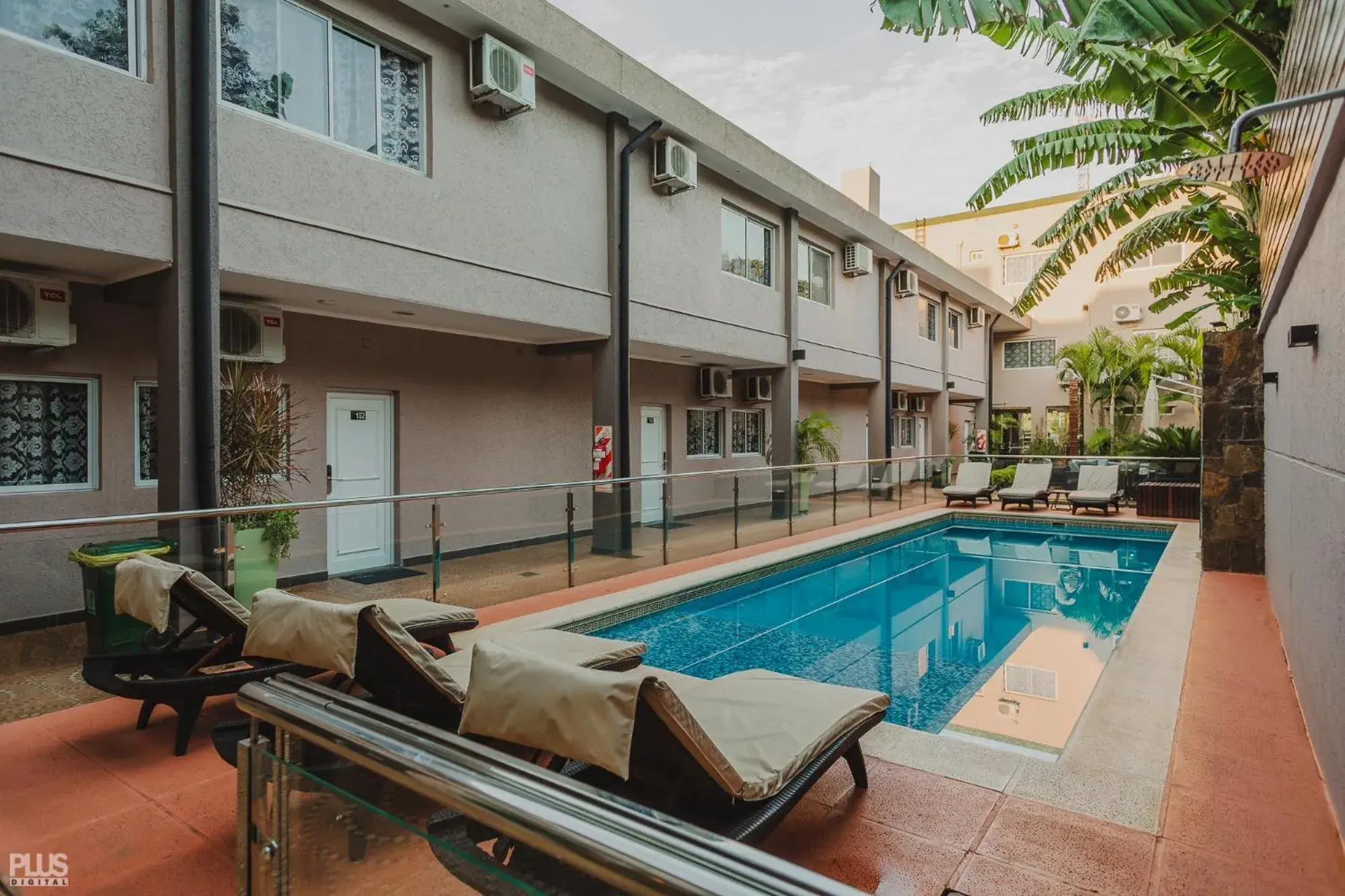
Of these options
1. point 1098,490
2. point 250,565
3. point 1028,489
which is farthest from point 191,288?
point 1098,490

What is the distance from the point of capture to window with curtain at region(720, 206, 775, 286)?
1244 cm

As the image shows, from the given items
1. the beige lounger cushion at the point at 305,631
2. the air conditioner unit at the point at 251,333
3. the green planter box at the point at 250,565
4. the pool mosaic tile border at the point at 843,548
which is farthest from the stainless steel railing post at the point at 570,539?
the beige lounger cushion at the point at 305,631

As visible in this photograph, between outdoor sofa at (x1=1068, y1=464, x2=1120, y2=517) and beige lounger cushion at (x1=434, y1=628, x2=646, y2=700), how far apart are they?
1220 centimetres

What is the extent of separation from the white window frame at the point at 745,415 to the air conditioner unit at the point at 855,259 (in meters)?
3.49

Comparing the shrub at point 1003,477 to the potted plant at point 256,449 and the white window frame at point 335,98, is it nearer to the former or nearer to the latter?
the white window frame at point 335,98

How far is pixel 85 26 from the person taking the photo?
5.52 meters

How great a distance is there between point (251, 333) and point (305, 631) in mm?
5244

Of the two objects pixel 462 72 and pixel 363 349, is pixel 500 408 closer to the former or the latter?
pixel 363 349

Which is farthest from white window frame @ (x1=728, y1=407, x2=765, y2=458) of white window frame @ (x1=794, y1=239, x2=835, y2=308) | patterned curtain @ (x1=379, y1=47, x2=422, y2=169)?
patterned curtain @ (x1=379, y1=47, x2=422, y2=169)

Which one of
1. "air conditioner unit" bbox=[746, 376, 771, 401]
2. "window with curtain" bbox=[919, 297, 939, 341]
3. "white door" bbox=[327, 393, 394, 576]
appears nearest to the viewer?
"white door" bbox=[327, 393, 394, 576]

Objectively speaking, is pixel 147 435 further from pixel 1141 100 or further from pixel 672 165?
pixel 1141 100

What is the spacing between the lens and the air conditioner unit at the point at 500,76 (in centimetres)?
769

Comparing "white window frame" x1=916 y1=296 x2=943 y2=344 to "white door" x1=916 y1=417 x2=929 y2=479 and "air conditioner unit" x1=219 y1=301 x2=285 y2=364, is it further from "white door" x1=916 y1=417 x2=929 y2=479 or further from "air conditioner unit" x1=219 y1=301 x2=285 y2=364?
"air conditioner unit" x1=219 y1=301 x2=285 y2=364
